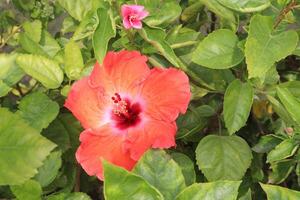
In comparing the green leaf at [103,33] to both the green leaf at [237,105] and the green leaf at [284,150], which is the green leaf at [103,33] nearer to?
the green leaf at [237,105]

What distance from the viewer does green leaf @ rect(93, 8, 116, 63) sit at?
1047 mm

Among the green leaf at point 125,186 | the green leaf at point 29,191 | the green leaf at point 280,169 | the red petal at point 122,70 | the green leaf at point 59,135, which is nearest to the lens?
the green leaf at point 125,186

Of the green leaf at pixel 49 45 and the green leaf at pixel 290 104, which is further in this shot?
the green leaf at pixel 49 45

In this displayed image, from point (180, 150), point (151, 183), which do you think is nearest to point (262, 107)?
point (180, 150)

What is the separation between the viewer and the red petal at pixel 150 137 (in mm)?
1062

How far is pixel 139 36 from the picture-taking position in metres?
1.25

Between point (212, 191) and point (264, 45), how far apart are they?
358mm

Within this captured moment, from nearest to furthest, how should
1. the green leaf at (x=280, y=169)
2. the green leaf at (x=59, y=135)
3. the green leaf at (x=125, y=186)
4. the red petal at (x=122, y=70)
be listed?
1. the green leaf at (x=125, y=186)
2. the red petal at (x=122, y=70)
3. the green leaf at (x=59, y=135)
4. the green leaf at (x=280, y=169)

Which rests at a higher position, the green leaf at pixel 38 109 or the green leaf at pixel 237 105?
the green leaf at pixel 38 109

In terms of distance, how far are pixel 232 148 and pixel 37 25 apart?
1.99 ft

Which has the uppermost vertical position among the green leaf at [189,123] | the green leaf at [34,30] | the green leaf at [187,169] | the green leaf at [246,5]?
the green leaf at [246,5]

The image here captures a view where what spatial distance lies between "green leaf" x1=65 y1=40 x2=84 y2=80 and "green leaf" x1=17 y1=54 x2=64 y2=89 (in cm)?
2

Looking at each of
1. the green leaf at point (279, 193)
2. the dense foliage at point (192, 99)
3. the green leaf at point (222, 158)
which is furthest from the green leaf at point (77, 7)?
the green leaf at point (279, 193)

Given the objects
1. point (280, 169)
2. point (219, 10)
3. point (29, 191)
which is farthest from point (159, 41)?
point (280, 169)
